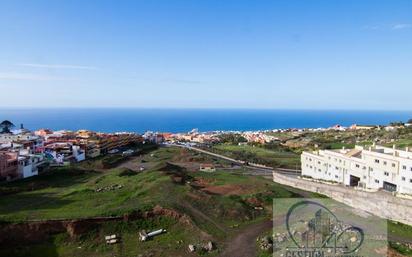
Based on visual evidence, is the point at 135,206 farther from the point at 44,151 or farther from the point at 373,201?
the point at 44,151

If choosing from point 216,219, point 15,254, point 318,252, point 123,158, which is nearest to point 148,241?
point 216,219

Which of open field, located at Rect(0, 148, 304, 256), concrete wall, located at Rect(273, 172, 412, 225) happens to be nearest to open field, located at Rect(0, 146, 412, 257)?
open field, located at Rect(0, 148, 304, 256)

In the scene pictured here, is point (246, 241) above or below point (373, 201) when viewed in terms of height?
below

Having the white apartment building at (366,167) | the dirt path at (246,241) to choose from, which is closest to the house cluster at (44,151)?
the dirt path at (246,241)

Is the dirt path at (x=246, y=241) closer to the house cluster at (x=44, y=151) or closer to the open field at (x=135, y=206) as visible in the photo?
the open field at (x=135, y=206)

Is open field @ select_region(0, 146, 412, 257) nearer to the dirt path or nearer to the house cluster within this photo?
the dirt path

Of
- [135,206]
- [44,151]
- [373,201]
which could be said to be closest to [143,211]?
[135,206]

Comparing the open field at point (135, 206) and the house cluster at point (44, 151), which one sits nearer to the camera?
the open field at point (135, 206)
